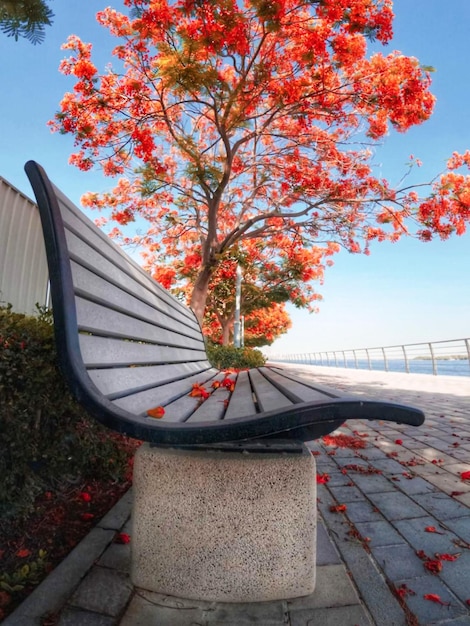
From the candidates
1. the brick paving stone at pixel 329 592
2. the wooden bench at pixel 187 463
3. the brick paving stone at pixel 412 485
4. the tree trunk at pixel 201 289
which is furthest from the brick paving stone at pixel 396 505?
the tree trunk at pixel 201 289

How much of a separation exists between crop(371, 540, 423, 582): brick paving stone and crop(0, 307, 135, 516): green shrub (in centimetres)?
174

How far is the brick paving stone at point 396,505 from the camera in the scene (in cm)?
232

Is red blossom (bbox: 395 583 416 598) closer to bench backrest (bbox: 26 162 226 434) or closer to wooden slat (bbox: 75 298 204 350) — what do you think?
Result: bench backrest (bbox: 26 162 226 434)

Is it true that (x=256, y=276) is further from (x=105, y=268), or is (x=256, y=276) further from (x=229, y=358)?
(x=105, y=268)

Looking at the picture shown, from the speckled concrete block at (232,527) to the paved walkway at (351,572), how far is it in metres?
0.08

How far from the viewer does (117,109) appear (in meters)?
7.19

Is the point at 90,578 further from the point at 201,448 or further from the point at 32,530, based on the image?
the point at 201,448

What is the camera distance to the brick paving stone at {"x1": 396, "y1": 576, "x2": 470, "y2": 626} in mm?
1427

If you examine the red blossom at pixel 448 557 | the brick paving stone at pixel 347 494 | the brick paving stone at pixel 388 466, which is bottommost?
the red blossom at pixel 448 557

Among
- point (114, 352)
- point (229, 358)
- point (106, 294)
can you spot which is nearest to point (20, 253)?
point (106, 294)

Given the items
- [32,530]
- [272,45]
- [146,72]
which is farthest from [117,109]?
[32,530]

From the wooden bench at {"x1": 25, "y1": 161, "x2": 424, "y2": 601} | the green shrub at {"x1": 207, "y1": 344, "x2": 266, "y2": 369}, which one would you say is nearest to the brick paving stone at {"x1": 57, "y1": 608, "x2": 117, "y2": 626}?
the wooden bench at {"x1": 25, "y1": 161, "x2": 424, "y2": 601}

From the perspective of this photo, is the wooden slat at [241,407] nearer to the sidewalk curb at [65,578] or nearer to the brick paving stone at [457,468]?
the sidewalk curb at [65,578]

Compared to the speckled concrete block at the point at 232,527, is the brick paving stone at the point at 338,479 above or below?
below
